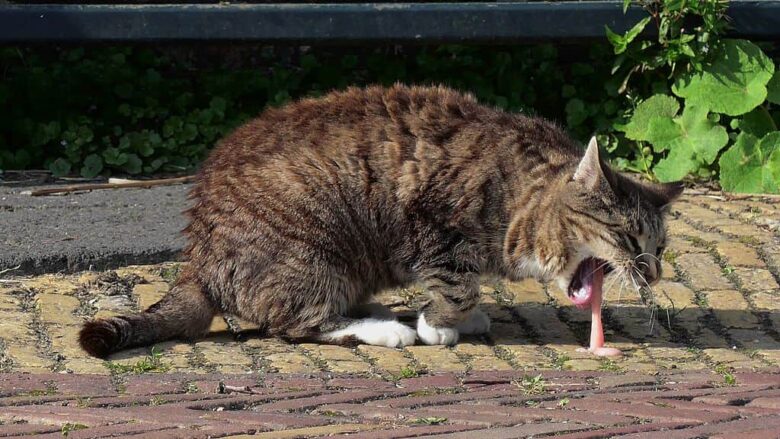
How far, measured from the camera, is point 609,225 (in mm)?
5762

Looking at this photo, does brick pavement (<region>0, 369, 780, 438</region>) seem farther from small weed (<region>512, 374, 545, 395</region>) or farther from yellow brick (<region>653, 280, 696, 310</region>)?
yellow brick (<region>653, 280, 696, 310</region>)

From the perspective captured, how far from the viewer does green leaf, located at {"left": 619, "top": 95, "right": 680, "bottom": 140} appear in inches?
340

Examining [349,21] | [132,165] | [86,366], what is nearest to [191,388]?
[86,366]

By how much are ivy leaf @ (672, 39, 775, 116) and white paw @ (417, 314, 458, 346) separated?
329 centimetres

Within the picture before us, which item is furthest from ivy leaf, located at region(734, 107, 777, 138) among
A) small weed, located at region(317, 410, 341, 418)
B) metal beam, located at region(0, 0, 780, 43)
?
small weed, located at region(317, 410, 341, 418)

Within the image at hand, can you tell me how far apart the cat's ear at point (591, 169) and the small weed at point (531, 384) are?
1023mm

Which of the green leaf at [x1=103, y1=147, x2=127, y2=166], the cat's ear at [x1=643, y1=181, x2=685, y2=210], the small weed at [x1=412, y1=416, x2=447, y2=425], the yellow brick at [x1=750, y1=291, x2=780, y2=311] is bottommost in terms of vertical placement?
the yellow brick at [x1=750, y1=291, x2=780, y2=311]

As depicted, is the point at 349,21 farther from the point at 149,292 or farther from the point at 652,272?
the point at 652,272

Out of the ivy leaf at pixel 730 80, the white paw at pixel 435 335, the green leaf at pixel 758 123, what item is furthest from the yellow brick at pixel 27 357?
the green leaf at pixel 758 123

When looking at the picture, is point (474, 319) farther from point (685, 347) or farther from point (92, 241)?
point (92, 241)

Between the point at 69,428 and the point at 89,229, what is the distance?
3013mm

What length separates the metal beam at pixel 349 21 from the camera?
27.8ft

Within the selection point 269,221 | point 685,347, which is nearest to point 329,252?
point 269,221

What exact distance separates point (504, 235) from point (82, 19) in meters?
3.87
